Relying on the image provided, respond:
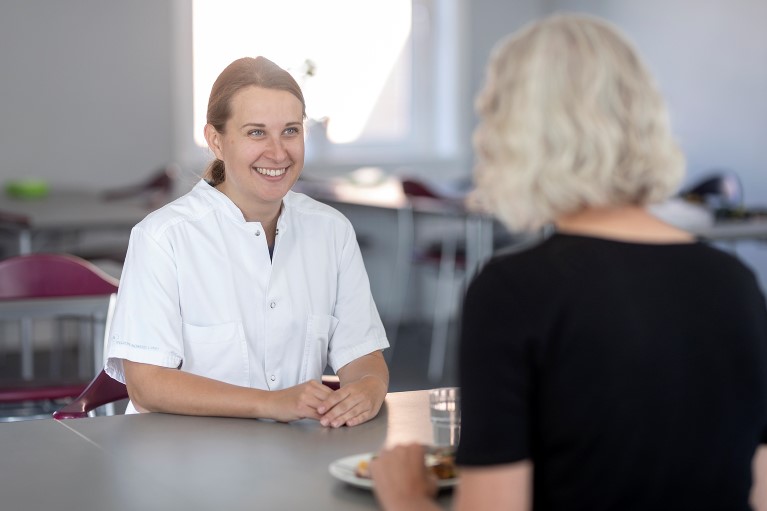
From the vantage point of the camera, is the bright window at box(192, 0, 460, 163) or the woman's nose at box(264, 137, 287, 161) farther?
the bright window at box(192, 0, 460, 163)

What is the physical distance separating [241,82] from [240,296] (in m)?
0.38

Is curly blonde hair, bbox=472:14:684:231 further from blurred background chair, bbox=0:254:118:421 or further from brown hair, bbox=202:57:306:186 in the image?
blurred background chair, bbox=0:254:118:421

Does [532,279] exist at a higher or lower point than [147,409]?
higher

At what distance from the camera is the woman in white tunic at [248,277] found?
185 centimetres

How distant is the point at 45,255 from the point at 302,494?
1831 mm

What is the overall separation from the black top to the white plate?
0.28 meters

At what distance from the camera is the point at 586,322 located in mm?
1004

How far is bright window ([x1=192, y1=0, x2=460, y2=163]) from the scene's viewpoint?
6336 millimetres

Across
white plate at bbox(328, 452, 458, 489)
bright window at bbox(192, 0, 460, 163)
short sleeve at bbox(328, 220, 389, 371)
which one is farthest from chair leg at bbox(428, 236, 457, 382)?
white plate at bbox(328, 452, 458, 489)

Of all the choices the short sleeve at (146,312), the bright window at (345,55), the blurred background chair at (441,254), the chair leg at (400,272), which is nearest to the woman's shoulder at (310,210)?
the short sleeve at (146,312)

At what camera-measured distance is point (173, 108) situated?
6.25 meters

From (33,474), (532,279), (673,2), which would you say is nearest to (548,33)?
(532,279)

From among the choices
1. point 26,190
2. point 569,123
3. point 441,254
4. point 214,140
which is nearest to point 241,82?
point 214,140

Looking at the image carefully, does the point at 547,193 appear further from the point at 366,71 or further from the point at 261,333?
the point at 366,71
